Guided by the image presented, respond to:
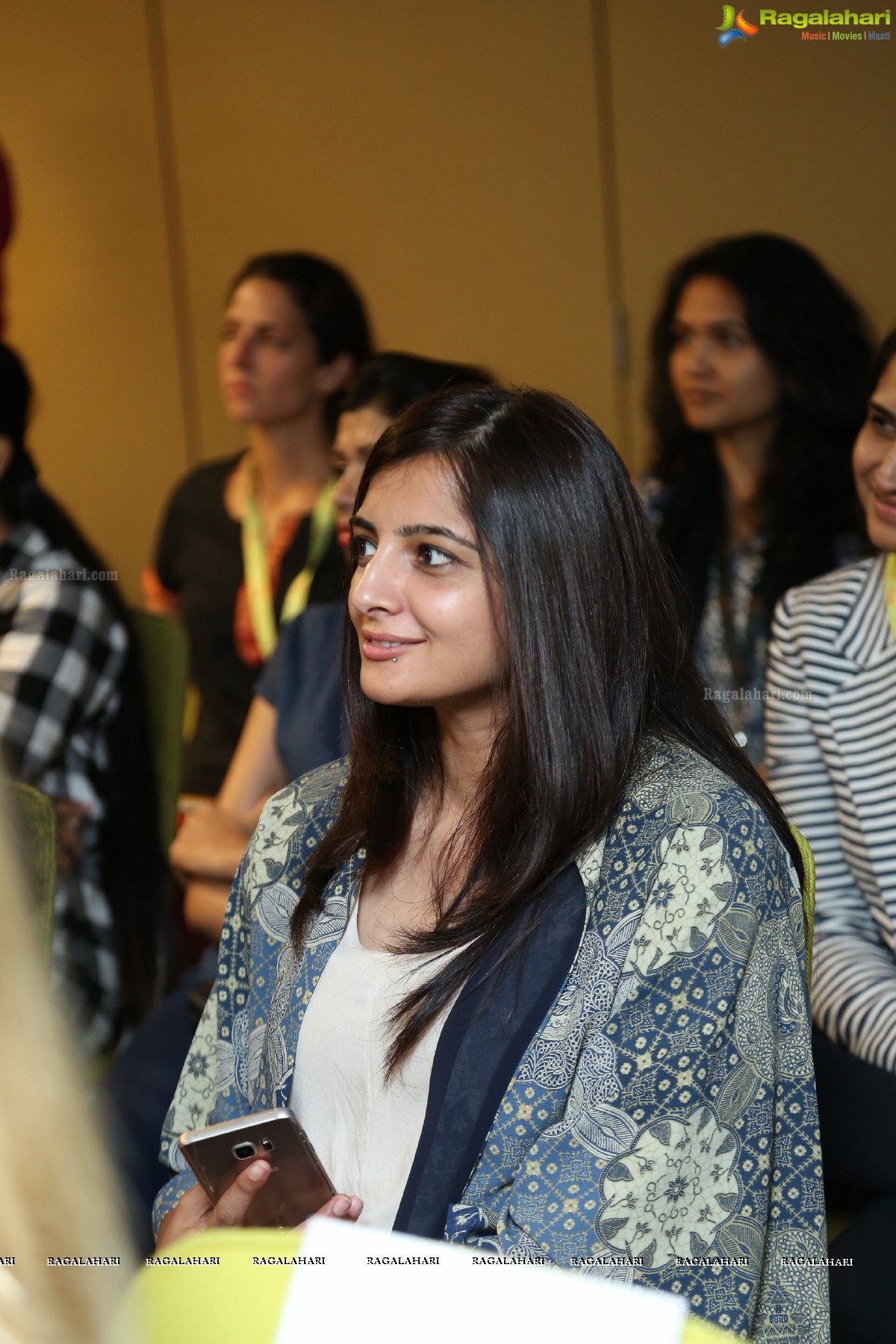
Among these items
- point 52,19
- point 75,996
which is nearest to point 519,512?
point 75,996

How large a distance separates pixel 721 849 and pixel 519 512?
409 millimetres

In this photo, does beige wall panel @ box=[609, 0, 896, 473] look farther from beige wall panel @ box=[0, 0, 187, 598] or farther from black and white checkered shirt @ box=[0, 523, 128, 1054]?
beige wall panel @ box=[0, 0, 187, 598]

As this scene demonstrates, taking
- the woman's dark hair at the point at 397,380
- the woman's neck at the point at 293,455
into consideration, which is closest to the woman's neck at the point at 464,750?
the woman's dark hair at the point at 397,380

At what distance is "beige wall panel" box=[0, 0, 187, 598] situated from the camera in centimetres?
440

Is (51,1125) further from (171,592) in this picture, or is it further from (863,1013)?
(171,592)

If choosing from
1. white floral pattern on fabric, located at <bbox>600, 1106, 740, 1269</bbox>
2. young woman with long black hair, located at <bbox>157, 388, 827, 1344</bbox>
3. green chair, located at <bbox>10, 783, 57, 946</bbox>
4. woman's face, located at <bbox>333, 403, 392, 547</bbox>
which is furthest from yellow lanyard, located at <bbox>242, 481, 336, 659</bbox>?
white floral pattern on fabric, located at <bbox>600, 1106, 740, 1269</bbox>

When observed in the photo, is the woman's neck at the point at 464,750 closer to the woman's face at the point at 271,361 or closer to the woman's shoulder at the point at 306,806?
the woman's shoulder at the point at 306,806

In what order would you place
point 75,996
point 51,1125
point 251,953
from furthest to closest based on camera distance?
point 75,996
point 251,953
point 51,1125

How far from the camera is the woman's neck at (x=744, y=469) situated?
111 inches

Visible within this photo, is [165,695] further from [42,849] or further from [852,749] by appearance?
[852,749]

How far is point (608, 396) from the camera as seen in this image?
12.0 ft

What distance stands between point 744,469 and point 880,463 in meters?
0.89

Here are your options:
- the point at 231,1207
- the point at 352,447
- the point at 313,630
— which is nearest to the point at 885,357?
the point at 352,447

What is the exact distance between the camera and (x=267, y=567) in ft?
10.6
